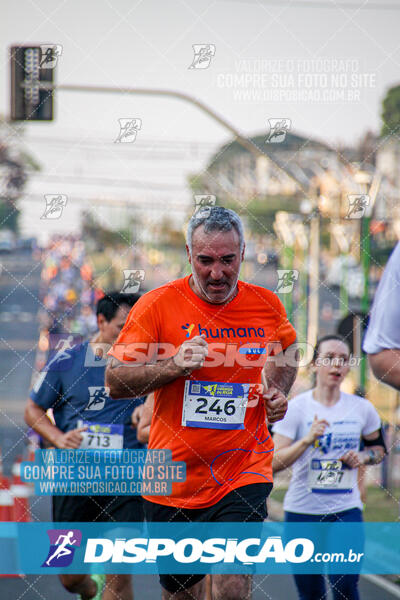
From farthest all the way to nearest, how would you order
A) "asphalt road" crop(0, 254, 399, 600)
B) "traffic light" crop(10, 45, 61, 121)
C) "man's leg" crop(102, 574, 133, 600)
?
1. "asphalt road" crop(0, 254, 399, 600)
2. "traffic light" crop(10, 45, 61, 121)
3. "man's leg" crop(102, 574, 133, 600)

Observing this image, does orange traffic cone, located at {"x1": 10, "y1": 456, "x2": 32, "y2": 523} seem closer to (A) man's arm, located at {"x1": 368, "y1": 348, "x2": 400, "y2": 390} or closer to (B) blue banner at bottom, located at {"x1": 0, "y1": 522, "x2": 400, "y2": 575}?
(B) blue banner at bottom, located at {"x1": 0, "y1": 522, "x2": 400, "y2": 575}

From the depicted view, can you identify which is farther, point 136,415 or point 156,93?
point 156,93

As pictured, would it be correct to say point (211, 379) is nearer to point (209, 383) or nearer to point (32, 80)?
point (209, 383)

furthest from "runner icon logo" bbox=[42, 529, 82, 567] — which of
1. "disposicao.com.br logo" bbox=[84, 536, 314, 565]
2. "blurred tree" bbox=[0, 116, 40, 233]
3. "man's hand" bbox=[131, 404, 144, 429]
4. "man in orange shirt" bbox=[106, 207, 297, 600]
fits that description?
"blurred tree" bbox=[0, 116, 40, 233]

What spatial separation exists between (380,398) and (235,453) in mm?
13234

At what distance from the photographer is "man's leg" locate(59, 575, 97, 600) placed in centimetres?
493

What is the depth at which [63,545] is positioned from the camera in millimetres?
4887

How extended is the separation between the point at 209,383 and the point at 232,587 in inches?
30.5

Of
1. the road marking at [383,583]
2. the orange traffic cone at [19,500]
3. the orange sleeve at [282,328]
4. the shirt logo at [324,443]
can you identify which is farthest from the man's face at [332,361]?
the orange traffic cone at [19,500]

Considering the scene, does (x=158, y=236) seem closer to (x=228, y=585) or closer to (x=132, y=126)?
(x=132, y=126)

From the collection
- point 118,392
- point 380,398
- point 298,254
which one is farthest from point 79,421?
point 298,254

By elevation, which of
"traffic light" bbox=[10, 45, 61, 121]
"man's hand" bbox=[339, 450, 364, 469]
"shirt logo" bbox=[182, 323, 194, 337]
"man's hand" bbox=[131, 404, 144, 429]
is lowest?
"man's hand" bbox=[339, 450, 364, 469]

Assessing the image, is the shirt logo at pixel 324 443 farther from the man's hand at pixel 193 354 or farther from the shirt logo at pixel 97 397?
the man's hand at pixel 193 354

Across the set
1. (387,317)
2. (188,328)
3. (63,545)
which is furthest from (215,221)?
(63,545)
